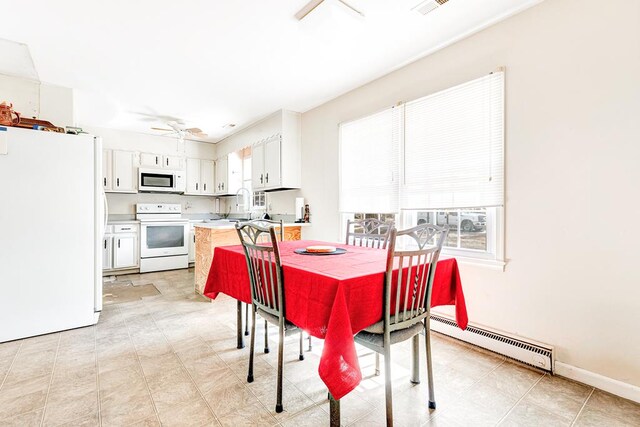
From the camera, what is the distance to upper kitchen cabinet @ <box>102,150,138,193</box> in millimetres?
5259

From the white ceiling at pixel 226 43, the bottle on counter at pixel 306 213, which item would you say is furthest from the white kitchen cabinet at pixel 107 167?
the bottle on counter at pixel 306 213

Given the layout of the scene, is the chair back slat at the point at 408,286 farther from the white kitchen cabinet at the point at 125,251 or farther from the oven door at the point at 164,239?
the white kitchen cabinet at the point at 125,251

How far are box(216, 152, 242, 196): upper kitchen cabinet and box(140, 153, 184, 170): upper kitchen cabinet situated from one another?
773mm

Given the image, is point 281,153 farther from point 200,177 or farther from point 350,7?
point 200,177

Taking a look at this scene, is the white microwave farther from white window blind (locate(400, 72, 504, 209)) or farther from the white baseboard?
the white baseboard

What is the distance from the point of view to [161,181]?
223 inches

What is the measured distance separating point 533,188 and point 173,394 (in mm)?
2733

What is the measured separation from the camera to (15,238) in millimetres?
2580

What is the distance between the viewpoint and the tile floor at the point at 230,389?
1618mm

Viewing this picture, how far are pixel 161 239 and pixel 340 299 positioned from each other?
5.01m

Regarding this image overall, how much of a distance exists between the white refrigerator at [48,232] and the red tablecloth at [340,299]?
87.3 inches

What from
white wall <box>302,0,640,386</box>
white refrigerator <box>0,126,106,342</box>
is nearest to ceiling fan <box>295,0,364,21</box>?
white wall <box>302,0,640,386</box>

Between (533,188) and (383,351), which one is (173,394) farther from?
(533,188)

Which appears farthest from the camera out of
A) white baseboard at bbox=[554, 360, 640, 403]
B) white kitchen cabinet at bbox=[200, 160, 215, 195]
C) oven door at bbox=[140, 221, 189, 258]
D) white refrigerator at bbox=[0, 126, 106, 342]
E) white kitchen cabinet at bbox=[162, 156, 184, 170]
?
white kitchen cabinet at bbox=[200, 160, 215, 195]
